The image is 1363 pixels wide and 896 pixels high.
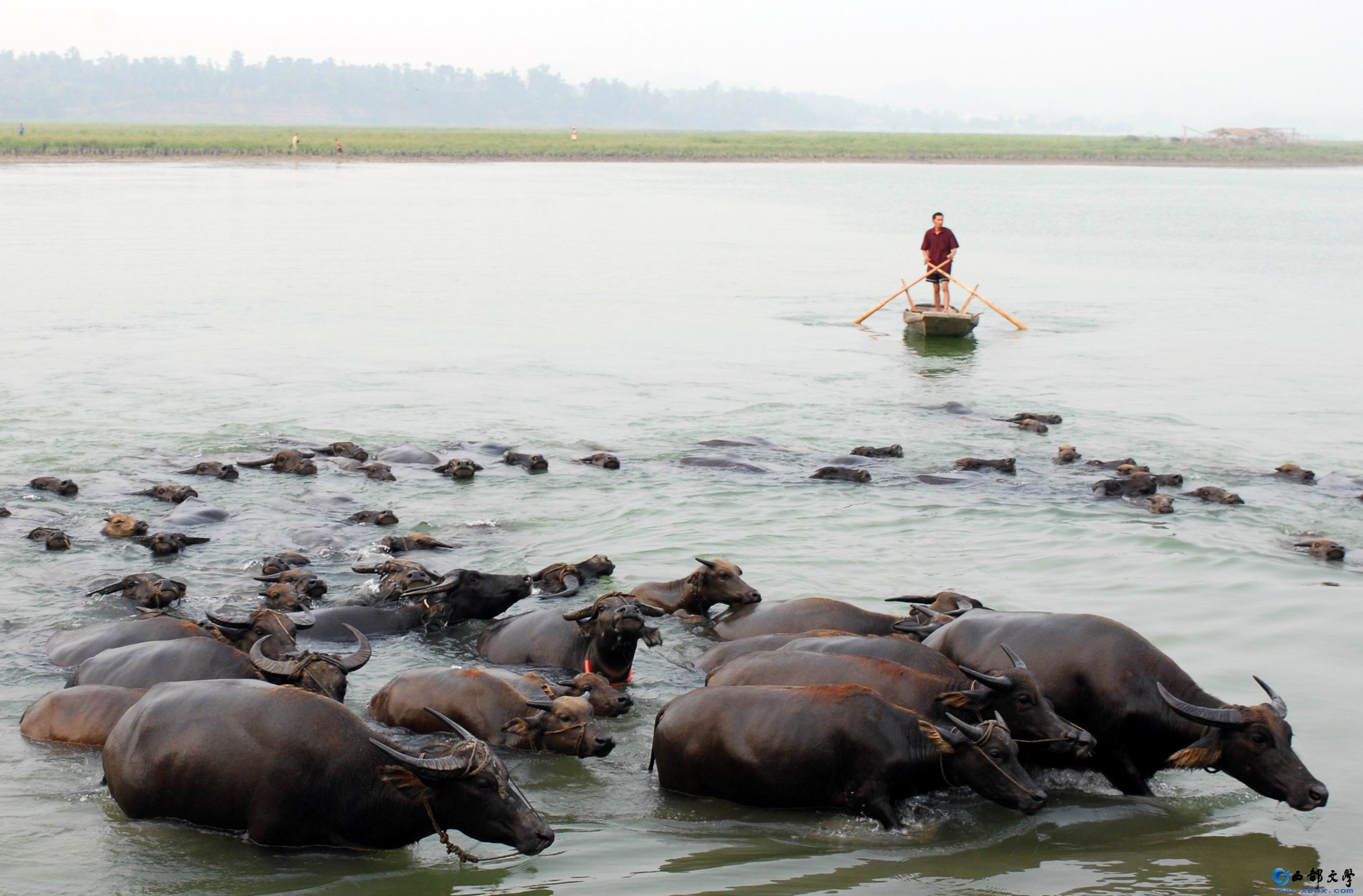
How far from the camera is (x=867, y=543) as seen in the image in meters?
13.5

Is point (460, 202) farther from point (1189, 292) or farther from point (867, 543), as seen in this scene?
point (867, 543)

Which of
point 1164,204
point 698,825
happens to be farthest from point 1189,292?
point 1164,204

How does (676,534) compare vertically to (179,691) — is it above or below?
below

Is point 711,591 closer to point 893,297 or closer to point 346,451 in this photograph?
point 346,451

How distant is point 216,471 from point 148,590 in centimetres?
500

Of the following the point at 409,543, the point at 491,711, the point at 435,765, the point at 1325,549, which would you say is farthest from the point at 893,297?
the point at 435,765

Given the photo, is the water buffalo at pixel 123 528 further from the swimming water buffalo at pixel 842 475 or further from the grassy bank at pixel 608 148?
the grassy bank at pixel 608 148

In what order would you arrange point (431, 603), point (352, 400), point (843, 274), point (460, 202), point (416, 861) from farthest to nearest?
point (460, 202) → point (843, 274) → point (352, 400) → point (431, 603) → point (416, 861)

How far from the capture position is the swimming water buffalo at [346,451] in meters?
16.1

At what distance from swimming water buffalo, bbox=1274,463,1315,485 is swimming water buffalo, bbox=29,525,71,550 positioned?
13388mm

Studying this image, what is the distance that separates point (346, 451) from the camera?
53.2 feet

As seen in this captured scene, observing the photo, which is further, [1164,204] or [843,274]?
[1164,204]

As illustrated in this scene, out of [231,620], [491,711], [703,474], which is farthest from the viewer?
[703,474]

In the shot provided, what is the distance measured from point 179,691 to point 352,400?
13857 millimetres
